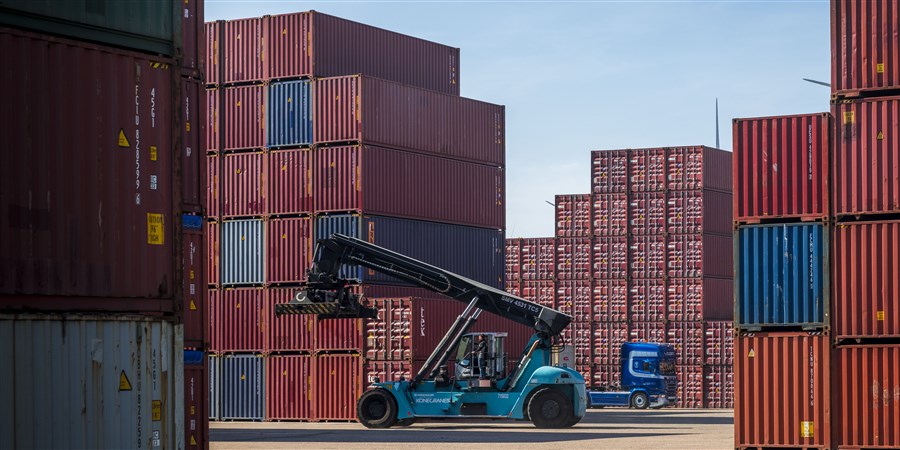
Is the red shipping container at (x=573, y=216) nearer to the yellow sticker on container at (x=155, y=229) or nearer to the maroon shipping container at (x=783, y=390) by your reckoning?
the maroon shipping container at (x=783, y=390)

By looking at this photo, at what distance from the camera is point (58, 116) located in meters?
17.2

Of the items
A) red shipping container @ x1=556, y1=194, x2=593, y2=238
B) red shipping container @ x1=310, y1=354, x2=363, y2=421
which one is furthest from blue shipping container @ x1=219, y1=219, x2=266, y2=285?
red shipping container @ x1=556, y1=194, x2=593, y2=238

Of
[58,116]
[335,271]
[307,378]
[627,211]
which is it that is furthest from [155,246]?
[627,211]

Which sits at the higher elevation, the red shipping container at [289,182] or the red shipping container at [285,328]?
the red shipping container at [289,182]

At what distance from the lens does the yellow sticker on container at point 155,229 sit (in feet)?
59.5

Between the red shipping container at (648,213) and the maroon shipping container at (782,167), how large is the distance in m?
34.9

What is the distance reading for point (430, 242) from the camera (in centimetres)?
4731

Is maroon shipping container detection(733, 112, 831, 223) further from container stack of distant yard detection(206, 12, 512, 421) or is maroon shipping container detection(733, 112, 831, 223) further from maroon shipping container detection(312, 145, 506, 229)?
maroon shipping container detection(312, 145, 506, 229)

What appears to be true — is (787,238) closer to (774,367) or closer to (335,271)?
(774,367)

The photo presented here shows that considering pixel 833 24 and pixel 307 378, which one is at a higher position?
pixel 833 24

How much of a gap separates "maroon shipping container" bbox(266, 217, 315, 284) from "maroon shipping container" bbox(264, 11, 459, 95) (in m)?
4.83

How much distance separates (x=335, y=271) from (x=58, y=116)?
22.5 m

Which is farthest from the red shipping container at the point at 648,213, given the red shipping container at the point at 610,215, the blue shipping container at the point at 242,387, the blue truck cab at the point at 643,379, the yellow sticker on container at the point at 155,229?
the yellow sticker on container at the point at 155,229

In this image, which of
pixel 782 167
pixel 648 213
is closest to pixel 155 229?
pixel 782 167
